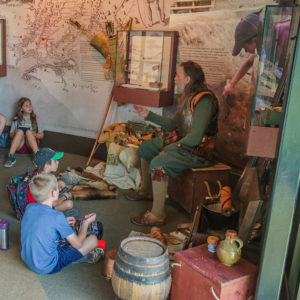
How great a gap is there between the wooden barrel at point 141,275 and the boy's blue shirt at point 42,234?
0.65 meters

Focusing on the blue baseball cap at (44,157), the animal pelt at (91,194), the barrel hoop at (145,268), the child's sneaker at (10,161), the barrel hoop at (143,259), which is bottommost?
the child's sneaker at (10,161)

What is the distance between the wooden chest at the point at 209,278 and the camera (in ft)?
7.68

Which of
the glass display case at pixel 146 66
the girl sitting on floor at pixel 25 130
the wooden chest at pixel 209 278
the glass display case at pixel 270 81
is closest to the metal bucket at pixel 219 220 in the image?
the wooden chest at pixel 209 278

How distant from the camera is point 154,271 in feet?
7.92

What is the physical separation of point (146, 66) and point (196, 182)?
2.08 meters

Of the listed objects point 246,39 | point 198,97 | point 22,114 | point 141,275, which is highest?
point 246,39

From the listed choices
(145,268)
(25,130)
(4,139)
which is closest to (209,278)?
(145,268)

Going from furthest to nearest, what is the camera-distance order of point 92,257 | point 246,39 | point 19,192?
point 246,39 → point 19,192 → point 92,257

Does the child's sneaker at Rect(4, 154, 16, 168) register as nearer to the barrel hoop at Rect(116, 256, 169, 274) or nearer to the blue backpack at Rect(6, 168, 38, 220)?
the blue backpack at Rect(6, 168, 38, 220)

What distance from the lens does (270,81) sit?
2.53 metres

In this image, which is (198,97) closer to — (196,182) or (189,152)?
(189,152)

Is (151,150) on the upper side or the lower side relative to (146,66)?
lower

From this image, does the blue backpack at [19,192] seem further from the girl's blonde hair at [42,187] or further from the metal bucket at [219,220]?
the metal bucket at [219,220]

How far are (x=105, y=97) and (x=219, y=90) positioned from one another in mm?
2076
